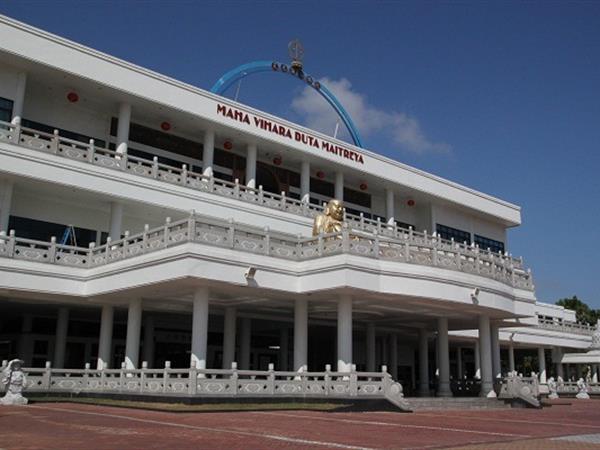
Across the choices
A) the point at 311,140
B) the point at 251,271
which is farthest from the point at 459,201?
the point at 251,271

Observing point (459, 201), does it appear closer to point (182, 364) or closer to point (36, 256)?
point (182, 364)

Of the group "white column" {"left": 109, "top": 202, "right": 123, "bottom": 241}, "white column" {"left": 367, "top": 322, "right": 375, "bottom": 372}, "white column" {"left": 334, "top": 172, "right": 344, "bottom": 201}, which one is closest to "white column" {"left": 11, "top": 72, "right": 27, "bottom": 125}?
"white column" {"left": 109, "top": 202, "right": 123, "bottom": 241}

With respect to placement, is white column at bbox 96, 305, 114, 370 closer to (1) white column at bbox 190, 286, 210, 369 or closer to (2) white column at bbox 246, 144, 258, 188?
(1) white column at bbox 190, 286, 210, 369

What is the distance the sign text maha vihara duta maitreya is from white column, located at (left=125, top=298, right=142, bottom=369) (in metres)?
11.4

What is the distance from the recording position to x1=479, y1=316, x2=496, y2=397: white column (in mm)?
25797

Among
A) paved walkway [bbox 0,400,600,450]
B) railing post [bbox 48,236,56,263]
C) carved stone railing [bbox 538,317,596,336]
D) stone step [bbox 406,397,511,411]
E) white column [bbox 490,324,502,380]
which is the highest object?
railing post [bbox 48,236,56,263]

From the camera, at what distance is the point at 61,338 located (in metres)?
26.5

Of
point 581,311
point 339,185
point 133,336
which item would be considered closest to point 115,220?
point 133,336

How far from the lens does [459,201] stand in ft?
144

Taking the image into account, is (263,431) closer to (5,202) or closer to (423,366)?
(5,202)

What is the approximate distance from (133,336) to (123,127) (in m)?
10.3

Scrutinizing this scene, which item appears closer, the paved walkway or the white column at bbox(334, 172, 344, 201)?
the paved walkway

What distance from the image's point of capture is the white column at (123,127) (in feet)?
92.6

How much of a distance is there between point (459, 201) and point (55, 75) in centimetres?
2748
